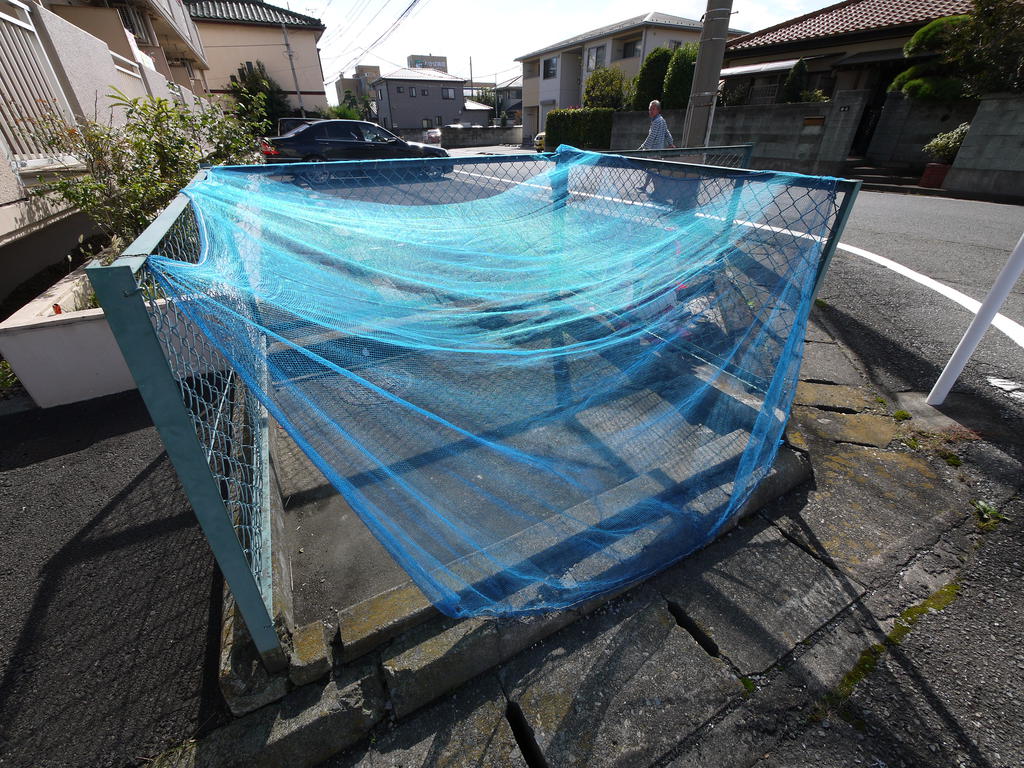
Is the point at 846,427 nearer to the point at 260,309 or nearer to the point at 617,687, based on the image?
the point at 617,687

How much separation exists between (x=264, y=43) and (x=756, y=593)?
3304 cm

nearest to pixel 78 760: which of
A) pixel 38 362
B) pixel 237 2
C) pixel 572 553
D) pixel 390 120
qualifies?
pixel 572 553

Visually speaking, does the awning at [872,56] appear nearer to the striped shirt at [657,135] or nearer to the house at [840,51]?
the house at [840,51]

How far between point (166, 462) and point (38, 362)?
4.06 ft

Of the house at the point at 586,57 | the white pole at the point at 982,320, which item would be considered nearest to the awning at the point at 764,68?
the house at the point at 586,57

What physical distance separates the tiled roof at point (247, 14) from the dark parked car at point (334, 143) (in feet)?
65.0

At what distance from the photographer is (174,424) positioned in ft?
3.42

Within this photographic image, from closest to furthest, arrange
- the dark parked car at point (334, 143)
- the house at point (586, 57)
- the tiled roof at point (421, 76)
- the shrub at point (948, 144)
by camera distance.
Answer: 1. the shrub at point (948, 144)
2. the dark parked car at point (334, 143)
3. the house at point (586, 57)
4. the tiled roof at point (421, 76)

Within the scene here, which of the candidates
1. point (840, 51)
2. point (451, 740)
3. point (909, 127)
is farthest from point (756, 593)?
point (840, 51)

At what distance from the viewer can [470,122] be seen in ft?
129

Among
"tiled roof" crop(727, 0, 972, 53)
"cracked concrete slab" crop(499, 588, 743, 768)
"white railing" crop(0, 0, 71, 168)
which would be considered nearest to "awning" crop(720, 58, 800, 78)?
"tiled roof" crop(727, 0, 972, 53)

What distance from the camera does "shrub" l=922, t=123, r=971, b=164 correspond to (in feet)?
29.2

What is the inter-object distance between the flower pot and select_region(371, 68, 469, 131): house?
34.9m

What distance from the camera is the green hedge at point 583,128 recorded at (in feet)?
50.8
